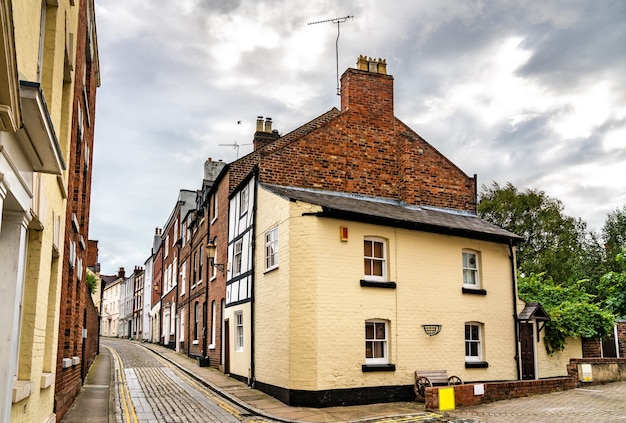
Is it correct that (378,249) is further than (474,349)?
No

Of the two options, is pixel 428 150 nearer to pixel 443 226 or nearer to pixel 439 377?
pixel 443 226

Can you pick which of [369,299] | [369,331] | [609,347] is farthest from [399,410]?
[609,347]

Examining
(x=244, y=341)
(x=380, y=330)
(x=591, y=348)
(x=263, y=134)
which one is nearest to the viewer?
(x=380, y=330)

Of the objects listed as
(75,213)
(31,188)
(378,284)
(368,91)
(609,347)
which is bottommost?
(609,347)

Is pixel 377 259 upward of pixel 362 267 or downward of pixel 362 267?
upward

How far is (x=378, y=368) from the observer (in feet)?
49.6

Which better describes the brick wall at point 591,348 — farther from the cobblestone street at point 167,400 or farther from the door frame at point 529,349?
the cobblestone street at point 167,400

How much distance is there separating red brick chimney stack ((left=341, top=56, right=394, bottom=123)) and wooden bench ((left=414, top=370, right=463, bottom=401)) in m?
8.98

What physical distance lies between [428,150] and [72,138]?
13476 millimetres

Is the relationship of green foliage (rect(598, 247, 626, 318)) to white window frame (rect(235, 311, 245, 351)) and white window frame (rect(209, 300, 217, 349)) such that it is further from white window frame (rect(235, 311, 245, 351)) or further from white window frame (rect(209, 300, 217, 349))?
white window frame (rect(209, 300, 217, 349))

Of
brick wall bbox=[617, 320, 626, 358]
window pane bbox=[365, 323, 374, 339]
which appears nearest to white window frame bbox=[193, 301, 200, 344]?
window pane bbox=[365, 323, 374, 339]

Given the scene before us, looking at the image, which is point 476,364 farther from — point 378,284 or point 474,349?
point 378,284

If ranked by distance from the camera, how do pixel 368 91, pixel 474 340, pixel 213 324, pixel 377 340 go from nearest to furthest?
pixel 377 340
pixel 474 340
pixel 368 91
pixel 213 324

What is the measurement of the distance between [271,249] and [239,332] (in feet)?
14.7
